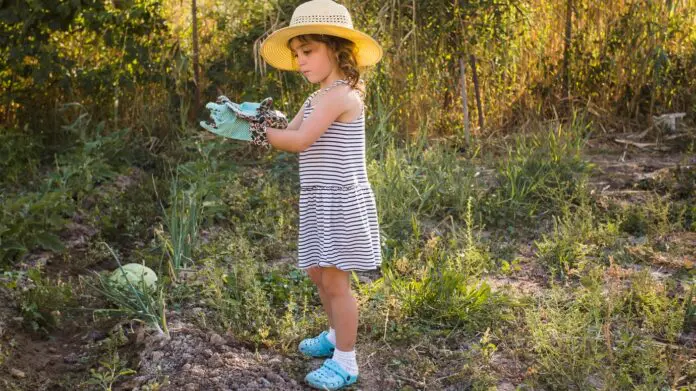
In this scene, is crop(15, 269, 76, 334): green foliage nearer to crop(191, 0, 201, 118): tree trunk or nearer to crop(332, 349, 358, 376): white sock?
crop(332, 349, 358, 376): white sock

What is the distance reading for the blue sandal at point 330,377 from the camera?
312 cm

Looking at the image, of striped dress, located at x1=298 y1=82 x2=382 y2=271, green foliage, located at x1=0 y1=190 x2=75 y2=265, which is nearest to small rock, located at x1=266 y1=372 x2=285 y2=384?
striped dress, located at x1=298 y1=82 x2=382 y2=271

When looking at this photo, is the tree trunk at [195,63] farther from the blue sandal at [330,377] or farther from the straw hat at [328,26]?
the blue sandal at [330,377]

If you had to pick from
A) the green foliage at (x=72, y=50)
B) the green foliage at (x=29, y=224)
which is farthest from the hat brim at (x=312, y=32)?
the green foliage at (x=72, y=50)

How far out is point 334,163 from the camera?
3105 millimetres

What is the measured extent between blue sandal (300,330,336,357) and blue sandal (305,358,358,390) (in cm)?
19

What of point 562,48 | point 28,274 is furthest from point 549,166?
point 28,274

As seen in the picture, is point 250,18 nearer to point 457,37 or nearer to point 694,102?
point 457,37

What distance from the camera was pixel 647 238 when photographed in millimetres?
4551

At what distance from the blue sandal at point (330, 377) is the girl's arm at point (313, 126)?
0.79 metres

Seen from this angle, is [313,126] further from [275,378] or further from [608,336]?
[608,336]

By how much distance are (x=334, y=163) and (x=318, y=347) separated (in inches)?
29.7

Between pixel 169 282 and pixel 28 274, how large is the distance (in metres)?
0.69

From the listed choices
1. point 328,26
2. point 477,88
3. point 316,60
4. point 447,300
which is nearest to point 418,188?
point 477,88
